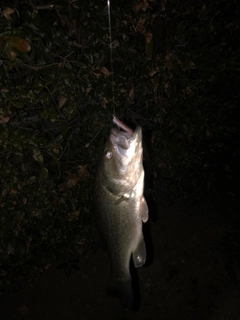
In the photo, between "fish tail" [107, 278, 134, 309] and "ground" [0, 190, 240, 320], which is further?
"ground" [0, 190, 240, 320]

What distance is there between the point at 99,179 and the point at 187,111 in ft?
9.05

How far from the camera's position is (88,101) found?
9.37 ft

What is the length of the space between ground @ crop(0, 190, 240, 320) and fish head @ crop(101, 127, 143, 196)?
274 cm

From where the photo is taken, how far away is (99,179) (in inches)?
70.7

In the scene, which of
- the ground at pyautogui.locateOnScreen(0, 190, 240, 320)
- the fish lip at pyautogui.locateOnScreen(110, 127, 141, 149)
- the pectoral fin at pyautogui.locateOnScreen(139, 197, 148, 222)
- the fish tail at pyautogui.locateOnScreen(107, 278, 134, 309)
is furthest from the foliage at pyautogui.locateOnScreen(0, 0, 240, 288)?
the fish tail at pyautogui.locateOnScreen(107, 278, 134, 309)

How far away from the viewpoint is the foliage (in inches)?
91.7

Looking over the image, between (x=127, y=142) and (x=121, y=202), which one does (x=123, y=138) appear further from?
(x=121, y=202)

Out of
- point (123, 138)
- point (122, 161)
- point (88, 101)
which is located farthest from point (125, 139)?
A: point (88, 101)

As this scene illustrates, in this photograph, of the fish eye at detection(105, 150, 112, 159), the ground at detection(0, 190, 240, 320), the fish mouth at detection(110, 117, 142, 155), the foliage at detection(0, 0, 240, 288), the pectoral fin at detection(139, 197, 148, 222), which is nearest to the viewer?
the fish mouth at detection(110, 117, 142, 155)

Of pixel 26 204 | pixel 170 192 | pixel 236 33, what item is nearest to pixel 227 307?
pixel 170 192

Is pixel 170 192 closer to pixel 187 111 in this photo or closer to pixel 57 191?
pixel 187 111

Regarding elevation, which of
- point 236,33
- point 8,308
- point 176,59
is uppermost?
point 236,33

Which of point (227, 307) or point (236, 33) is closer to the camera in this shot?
point (227, 307)

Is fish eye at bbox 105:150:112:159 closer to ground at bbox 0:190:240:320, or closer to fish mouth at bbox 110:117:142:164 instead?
fish mouth at bbox 110:117:142:164
